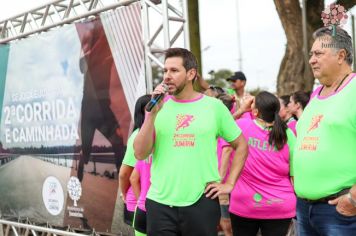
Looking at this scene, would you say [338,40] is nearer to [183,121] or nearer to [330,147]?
[330,147]

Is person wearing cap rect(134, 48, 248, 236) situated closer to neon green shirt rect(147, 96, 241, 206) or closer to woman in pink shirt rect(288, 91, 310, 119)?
neon green shirt rect(147, 96, 241, 206)

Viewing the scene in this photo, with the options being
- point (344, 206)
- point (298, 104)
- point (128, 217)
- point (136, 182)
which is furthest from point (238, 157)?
point (298, 104)

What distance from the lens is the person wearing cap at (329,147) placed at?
2436mm

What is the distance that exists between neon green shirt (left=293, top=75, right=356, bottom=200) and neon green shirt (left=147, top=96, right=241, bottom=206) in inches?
A: 23.4

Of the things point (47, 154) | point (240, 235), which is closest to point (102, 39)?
point (47, 154)

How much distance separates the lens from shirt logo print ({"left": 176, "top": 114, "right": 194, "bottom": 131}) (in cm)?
301

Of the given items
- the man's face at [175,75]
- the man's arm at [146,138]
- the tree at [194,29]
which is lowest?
the man's arm at [146,138]

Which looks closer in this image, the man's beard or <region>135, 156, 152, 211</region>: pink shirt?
the man's beard

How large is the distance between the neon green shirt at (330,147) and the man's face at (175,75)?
2.49 ft

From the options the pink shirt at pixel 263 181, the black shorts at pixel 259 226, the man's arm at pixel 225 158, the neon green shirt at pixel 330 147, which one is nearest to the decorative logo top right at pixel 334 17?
the neon green shirt at pixel 330 147

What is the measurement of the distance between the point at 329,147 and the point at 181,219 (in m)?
0.93

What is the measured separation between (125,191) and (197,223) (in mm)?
961

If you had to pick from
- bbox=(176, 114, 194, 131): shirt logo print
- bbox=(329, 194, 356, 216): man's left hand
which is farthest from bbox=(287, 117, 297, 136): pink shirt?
bbox=(329, 194, 356, 216): man's left hand

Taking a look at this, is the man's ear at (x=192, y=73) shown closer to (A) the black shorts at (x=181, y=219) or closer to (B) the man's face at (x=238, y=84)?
(A) the black shorts at (x=181, y=219)
